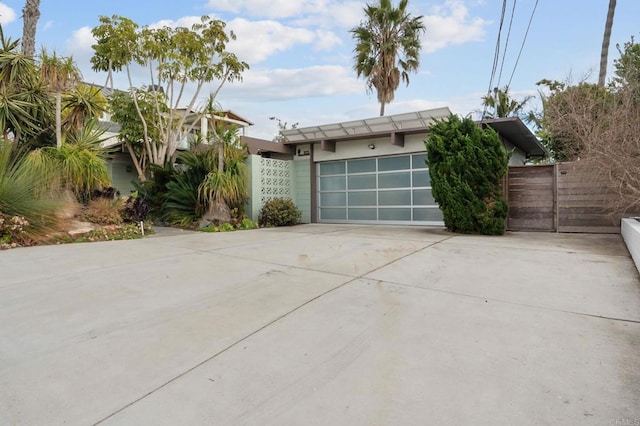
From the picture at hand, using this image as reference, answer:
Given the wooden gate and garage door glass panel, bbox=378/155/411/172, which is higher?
garage door glass panel, bbox=378/155/411/172

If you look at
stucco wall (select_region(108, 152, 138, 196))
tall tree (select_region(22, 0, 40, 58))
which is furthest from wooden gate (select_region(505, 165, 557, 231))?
tall tree (select_region(22, 0, 40, 58))

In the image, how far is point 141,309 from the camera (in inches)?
122

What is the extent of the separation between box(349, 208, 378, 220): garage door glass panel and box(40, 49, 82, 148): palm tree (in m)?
8.30

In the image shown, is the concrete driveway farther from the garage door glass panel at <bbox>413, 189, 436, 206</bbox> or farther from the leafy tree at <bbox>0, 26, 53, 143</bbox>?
the garage door glass panel at <bbox>413, 189, 436, 206</bbox>

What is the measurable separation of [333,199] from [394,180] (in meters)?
2.39

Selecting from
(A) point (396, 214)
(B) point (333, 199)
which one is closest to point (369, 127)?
(A) point (396, 214)

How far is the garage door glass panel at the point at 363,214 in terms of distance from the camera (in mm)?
11758

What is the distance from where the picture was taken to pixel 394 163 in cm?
1133

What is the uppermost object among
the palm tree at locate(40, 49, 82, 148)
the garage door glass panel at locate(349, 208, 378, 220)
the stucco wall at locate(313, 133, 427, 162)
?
the palm tree at locate(40, 49, 82, 148)

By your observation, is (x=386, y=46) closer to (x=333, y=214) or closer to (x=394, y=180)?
(x=394, y=180)

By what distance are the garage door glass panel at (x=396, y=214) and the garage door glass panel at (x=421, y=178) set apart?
0.89m

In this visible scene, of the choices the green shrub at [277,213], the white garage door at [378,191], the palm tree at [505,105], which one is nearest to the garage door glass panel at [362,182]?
the white garage door at [378,191]

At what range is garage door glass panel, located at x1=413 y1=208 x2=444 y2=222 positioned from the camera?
34.5ft

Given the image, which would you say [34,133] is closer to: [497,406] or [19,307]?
[19,307]
